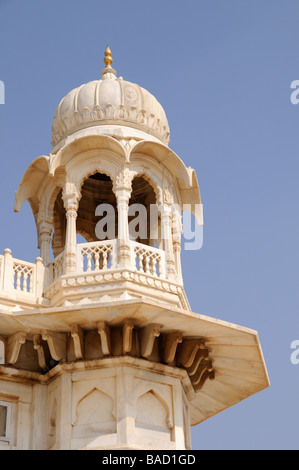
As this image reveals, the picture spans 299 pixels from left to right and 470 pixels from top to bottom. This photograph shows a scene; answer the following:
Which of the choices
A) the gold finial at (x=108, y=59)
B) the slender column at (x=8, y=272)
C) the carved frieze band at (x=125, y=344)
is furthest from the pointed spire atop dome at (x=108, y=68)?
the carved frieze band at (x=125, y=344)

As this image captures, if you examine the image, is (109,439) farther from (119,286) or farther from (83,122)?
(83,122)

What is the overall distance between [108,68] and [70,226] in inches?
148

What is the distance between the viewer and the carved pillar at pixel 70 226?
14781 millimetres

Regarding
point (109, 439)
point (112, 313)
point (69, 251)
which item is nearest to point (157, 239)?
point (69, 251)

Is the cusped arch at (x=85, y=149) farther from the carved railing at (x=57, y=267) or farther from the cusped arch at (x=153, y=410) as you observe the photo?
the cusped arch at (x=153, y=410)

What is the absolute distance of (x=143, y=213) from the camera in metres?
17.7

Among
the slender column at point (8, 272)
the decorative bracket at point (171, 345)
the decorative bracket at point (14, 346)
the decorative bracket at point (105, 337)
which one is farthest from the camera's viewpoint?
the slender column at point (8, 272)

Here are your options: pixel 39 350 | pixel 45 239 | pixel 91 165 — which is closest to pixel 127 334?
pixel 39 350

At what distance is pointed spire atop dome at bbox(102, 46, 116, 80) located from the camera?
Result: 17.3 metres

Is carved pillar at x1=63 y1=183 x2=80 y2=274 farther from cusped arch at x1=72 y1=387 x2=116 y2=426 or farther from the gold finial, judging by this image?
the gold finial

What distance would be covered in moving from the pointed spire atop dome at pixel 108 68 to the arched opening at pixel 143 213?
195 centimetres

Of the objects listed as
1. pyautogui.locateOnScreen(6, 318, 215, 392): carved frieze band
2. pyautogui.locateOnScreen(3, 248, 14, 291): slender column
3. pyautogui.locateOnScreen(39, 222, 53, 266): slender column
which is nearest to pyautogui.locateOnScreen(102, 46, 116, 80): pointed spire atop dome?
pyautogui.locateOnScreen(39, 222, 53, 266): slender column
